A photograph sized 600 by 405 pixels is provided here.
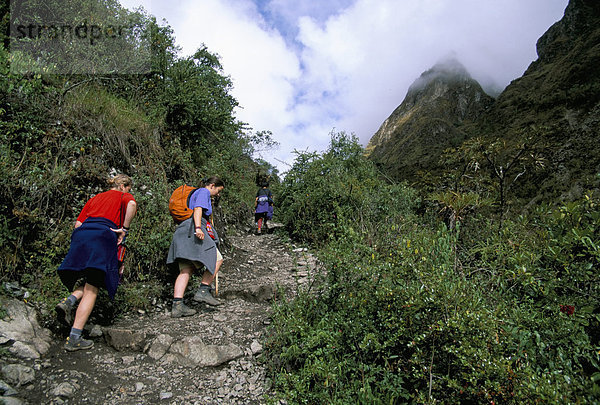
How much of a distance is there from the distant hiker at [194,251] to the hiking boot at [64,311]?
1155 millimetres

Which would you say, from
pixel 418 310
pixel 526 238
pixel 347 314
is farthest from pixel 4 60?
pixel 526 238

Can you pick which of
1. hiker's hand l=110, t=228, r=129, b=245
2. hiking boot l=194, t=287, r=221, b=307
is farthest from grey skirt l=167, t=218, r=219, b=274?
hiker's hand l=110, t=228, r=129, b=245

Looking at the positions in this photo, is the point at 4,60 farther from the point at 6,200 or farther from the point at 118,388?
the point at 118,388

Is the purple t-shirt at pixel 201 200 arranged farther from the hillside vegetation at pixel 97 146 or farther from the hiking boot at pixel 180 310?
the hiking boot at pixel 180 310

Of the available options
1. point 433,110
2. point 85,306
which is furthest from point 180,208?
point 433,110

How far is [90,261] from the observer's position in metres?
3.09

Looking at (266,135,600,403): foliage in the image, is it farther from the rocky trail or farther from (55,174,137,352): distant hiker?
(55,174,137,352): distant hiker

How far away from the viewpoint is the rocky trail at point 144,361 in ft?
8.24

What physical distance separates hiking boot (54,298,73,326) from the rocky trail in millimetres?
150

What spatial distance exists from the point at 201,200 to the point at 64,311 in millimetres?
1888

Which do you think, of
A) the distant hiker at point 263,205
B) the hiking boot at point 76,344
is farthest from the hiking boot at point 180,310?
the distant hiker at point 263,205

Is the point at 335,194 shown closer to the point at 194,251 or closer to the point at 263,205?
the point at 263,205

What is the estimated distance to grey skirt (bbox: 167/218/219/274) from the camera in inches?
161

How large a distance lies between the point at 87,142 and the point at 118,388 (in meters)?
4.14
